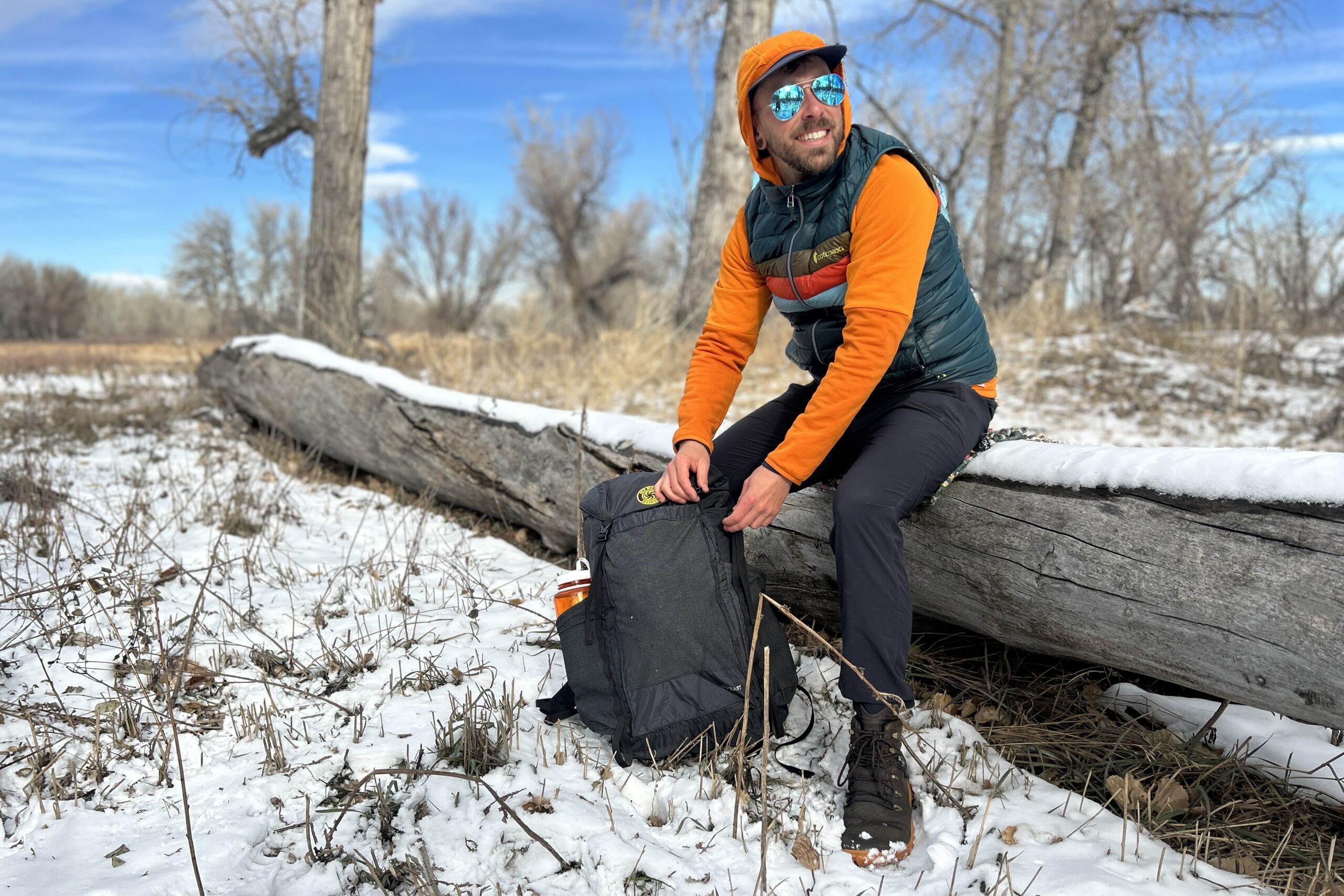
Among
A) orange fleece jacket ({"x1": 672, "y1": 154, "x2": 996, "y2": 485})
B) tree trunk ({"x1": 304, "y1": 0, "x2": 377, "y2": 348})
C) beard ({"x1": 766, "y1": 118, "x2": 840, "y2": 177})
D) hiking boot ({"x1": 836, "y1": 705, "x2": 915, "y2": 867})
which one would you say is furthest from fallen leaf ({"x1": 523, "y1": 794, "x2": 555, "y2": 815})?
tree trunk ({"x1": 304, "y1": 0, "x2": 377, "y2": 348})

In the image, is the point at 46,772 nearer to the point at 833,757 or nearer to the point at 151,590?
the point at 151,590

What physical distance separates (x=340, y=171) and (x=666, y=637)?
6.77 meters

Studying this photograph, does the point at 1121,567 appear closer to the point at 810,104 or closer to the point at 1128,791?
the point at 1128,791

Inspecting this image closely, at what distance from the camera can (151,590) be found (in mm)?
2994

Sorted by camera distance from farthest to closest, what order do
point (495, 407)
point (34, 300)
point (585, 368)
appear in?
point (34, 300) < point (585, 368) < point (495, 407)

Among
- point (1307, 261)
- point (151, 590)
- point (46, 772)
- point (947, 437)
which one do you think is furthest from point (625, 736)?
point (1307, 261)

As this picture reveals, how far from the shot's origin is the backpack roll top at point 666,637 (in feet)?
6.93

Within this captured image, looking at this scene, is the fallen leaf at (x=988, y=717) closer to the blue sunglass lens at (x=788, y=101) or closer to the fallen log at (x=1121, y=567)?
the fallen log at (x=1121, y=567)

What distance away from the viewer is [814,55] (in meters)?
2.26

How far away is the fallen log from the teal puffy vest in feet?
1.10

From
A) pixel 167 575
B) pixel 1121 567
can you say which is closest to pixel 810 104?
pixel 1121 567

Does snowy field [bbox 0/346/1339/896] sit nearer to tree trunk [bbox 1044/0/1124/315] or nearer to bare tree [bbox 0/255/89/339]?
tree trunk [bbox 1044/0/1124/315]

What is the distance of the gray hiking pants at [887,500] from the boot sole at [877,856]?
335 millimetres

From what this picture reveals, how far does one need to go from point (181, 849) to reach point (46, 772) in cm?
49
